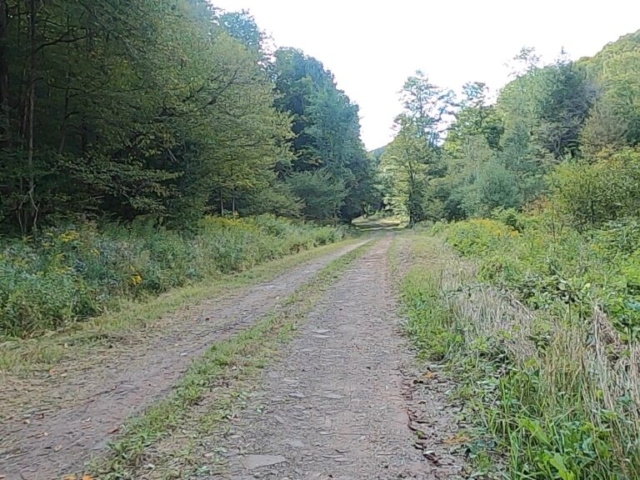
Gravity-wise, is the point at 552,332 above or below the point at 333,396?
above

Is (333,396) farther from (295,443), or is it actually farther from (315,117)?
(315,117)

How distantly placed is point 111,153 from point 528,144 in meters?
25.8

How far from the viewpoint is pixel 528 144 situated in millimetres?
29219

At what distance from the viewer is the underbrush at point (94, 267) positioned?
5.82m

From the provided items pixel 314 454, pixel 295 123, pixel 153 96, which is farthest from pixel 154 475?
pixel 295 123

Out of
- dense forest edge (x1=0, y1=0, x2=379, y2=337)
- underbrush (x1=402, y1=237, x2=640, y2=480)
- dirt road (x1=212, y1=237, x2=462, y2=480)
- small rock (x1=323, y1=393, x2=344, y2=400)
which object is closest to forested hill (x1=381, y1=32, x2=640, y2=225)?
underbrush (x1=402, y1=237, x2=640, y2=480)

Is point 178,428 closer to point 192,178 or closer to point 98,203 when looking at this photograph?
point 98,203

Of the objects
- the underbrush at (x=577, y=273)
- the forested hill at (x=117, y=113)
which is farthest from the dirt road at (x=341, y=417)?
the forested hill at (x=117, y=113)

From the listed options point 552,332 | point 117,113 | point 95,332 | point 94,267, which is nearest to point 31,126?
point 117,113

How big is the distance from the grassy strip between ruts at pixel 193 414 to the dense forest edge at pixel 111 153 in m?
2.71

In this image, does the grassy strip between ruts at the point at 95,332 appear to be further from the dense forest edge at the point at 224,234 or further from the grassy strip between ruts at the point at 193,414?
the grassy strip between ruts at the point at 193,414

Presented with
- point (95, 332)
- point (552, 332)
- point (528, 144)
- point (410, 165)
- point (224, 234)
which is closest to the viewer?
point (552, 332)

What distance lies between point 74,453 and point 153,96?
9165mm

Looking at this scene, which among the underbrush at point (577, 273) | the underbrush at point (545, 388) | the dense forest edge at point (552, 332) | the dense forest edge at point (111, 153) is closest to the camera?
the underbrush at point (545, 388)
